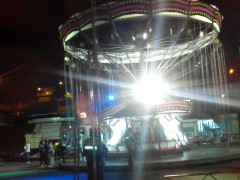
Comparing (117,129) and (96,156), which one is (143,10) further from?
(96,156)

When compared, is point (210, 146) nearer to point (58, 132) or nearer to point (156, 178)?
point (156, 178)

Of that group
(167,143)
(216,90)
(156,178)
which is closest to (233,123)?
(216,90)

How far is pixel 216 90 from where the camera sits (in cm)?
4478

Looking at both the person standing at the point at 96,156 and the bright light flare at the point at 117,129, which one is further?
the bright light flare at the point at 117,129

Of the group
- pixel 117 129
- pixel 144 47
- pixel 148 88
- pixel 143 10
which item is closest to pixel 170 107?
pixel 117 129

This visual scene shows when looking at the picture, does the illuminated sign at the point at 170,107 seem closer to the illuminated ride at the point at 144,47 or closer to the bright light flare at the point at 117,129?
the illuminated ride at the point at 144,47

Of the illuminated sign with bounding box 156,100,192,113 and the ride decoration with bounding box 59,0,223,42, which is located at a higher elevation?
the ride decoration with bounding box 59,0,223,42

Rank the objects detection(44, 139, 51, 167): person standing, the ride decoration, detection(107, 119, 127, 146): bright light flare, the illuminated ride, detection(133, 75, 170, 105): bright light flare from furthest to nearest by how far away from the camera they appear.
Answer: detection(133, 75, 170, 105): bright light flare < detection(107, 119, 127, 146): bright light flare < detection(44, 139, 51, 167): person standing < the illuminated ride < the ride decoration

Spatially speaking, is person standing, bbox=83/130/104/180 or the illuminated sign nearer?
person standing, bbox=83/130/104/180

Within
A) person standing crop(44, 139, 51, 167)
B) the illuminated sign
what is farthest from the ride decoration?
person standing crop(44, 139, 51, 167)

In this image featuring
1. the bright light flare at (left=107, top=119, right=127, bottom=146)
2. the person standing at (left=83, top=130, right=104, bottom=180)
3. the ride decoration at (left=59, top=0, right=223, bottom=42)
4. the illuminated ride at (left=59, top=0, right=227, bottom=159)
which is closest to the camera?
the person standing at (left=83, top=130, right=104, bottom=180)

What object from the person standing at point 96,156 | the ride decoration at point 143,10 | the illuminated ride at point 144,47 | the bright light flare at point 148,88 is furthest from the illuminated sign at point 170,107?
the person standing at point 96,156

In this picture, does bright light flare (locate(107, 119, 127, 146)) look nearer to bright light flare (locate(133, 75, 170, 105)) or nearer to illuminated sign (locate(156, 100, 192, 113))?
illuminated sign (locate(156, 100, 192, 113))

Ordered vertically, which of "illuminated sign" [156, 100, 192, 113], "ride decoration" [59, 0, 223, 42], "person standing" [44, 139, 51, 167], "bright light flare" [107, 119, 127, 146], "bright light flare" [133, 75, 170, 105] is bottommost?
"person standing" [44, 139, 51, 167]
